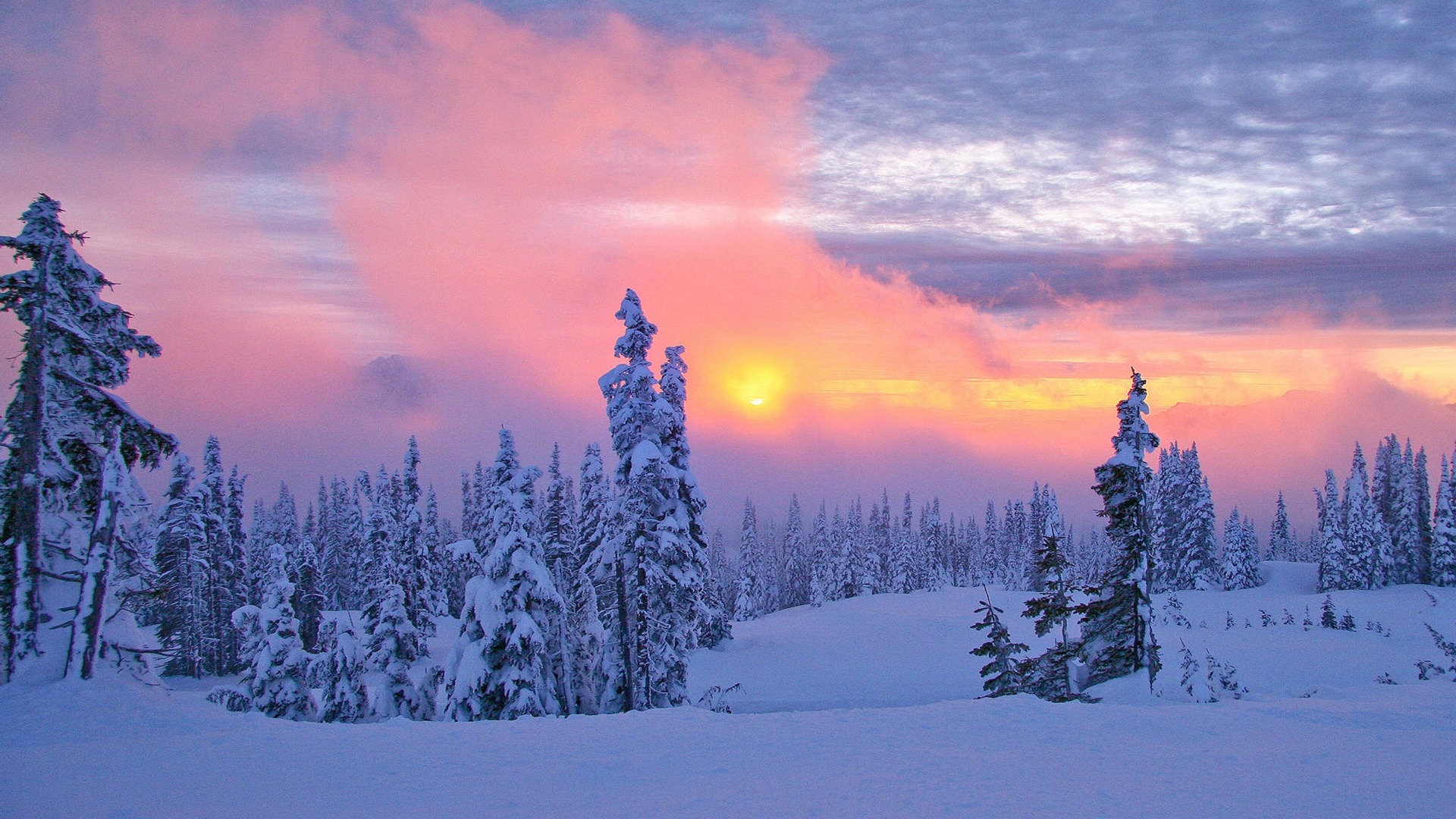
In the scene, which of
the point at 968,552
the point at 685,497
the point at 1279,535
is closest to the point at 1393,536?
the point at 1279,535

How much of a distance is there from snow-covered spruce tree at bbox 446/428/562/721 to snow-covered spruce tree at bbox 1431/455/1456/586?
268 feet

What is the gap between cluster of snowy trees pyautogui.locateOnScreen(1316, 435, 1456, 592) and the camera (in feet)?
212

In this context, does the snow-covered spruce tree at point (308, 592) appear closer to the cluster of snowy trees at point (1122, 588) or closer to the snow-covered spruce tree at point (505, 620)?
the snow-covered spruce tree at point (505, 620)

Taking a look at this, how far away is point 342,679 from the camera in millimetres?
28984

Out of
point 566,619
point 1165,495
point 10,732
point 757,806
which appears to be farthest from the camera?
point 1165,495

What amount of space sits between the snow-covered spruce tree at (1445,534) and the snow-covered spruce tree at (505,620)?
Result: 268ft

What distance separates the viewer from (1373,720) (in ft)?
56.0

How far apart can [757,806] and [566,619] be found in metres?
19.4

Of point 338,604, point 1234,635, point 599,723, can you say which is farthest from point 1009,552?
point 599,723

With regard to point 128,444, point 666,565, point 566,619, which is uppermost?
point 128,444

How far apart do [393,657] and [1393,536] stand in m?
94.5

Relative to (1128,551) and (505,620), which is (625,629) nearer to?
(505,620)

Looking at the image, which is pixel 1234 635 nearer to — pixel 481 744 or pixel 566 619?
pixel 566 619

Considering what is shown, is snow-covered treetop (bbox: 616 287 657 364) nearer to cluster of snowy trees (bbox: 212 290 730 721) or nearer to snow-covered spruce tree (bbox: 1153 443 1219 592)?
cluster of snowy trees (bbox: 212 290 730 721)
